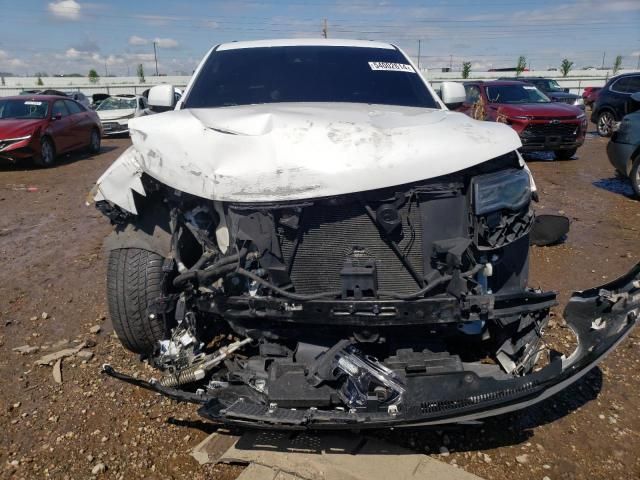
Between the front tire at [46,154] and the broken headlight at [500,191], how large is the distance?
11018 millimetres

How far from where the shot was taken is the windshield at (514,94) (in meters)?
11.8

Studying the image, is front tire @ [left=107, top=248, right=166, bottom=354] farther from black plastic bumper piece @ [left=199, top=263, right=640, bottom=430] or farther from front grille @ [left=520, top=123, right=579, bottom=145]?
front grille @ [left=520, top=123, right=579, bottom=145]

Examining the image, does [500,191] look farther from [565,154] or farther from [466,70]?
Result: [466,70]

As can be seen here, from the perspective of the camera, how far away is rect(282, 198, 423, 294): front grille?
237 centimetres

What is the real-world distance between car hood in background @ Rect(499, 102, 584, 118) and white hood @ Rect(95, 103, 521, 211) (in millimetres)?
8819

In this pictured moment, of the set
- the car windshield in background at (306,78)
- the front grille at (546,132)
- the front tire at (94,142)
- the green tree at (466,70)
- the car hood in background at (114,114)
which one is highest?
the green tree at (466,70)

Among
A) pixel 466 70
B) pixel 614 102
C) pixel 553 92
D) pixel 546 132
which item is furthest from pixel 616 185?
pixel 466 70

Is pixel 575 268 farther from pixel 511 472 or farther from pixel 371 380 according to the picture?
pixel 371 380

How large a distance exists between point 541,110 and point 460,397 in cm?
995

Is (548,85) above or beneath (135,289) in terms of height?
above

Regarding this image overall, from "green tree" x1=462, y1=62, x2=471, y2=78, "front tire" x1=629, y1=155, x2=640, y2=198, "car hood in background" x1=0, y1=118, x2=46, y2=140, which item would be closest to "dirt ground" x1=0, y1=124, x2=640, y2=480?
"front tire" x1=629, y1=155, x2=640, y2=198

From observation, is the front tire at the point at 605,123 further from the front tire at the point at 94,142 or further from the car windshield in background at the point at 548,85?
the front tire at the point at 94,142

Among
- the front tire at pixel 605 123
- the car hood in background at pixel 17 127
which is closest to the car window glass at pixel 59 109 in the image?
the car hood in background at pixel 17 127

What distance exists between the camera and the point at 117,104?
59.3ft
